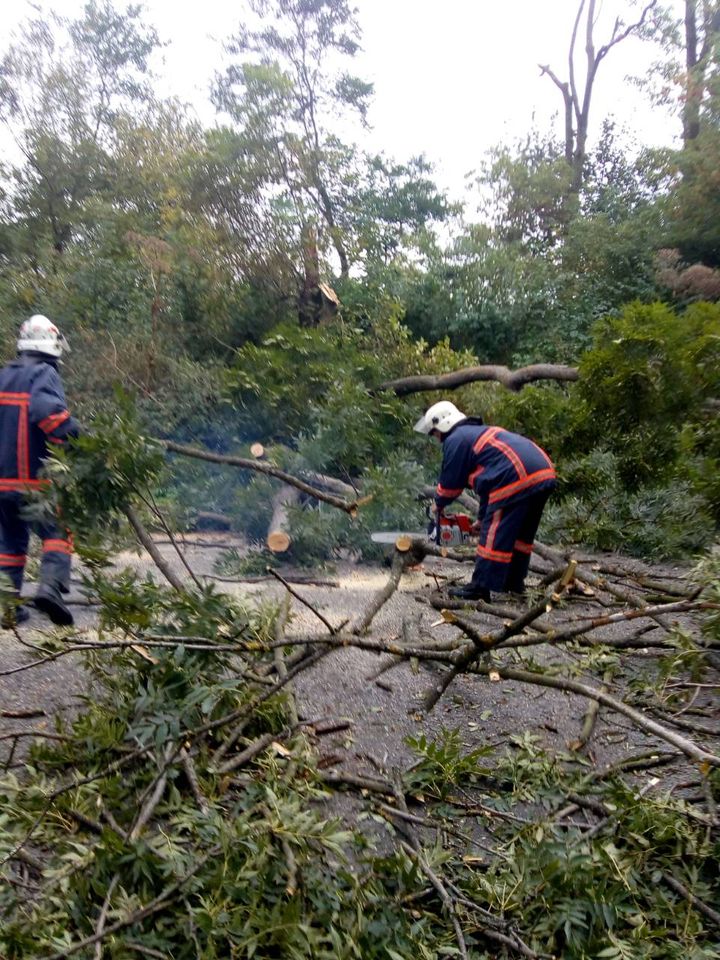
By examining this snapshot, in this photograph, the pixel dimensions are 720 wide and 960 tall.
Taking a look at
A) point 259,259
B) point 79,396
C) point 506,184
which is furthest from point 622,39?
point 79,396

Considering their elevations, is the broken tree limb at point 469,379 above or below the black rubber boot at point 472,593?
above

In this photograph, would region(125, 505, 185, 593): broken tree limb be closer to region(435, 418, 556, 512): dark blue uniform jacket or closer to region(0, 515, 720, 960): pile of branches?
region(0, 515, 720, 960): pile of branches

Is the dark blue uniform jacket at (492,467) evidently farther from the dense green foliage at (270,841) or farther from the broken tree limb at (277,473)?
the dense green foliage at (270,841)

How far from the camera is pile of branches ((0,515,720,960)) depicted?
1.99 meters

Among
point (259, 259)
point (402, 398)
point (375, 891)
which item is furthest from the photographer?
point (259, 259)

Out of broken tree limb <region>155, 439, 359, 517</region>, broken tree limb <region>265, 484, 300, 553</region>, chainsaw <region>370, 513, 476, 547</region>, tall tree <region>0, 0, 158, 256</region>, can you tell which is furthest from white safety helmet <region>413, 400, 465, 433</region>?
tall tree <region>0, 0, 158, 256</region>

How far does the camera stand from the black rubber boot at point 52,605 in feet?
12.4

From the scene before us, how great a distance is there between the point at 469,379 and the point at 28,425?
15.8 feet

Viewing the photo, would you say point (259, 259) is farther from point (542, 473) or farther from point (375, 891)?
point (375, 891)

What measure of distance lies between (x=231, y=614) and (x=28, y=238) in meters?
11.2

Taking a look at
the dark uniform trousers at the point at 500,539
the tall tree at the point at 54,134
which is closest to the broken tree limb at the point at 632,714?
the dark uniform trousers at the point at 500,539

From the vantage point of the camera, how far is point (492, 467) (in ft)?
15.7

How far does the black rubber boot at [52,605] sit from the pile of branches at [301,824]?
0.87 meters

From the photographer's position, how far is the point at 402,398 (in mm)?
8312
